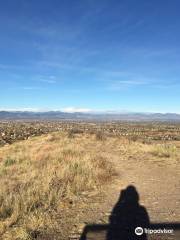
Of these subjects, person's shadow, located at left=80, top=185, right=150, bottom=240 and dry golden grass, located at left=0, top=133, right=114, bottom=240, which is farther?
dry golden grass, located at left=0, top=133, right=114, bottom=240

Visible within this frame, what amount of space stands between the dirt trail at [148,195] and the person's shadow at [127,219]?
0.14 metres

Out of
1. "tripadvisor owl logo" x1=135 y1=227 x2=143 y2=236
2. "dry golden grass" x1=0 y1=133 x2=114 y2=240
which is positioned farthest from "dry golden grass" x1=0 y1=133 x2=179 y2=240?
"tripadvisor owl logo" x1=135 y1=227 x2=143 y2=236

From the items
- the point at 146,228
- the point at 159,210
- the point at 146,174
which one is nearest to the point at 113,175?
the point at 146,174

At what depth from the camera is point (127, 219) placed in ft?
27.8

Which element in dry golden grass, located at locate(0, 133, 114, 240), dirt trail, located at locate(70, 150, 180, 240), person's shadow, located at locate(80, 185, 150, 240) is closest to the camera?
person's shadow, located at locate(80, 185, 150, 240)

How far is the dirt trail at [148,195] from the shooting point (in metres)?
8.16

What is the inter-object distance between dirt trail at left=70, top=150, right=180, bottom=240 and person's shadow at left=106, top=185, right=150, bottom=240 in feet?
0.45

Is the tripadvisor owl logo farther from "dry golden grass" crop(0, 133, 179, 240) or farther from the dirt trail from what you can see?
"dry golden grass" crop(0, 133, 179, 240)

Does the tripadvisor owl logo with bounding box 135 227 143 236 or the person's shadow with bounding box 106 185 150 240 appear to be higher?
the tripadvisor owl logo with bounding box 135 227 143 236

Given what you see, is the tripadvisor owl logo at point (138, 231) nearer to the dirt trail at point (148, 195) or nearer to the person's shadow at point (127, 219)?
the person's shadow at point (127, 219)

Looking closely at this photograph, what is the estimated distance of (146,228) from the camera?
7699 mm

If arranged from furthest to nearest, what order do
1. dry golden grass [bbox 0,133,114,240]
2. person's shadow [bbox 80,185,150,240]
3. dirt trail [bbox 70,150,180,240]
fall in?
dirt trail [bbox 70,150,180,240], dry golden grass [bbox 0,133,114,240], person's shadow [bbox 80,185,150,240]

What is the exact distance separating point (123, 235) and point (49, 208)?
2.65 metres

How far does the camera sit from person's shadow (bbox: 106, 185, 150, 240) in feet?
24.1
